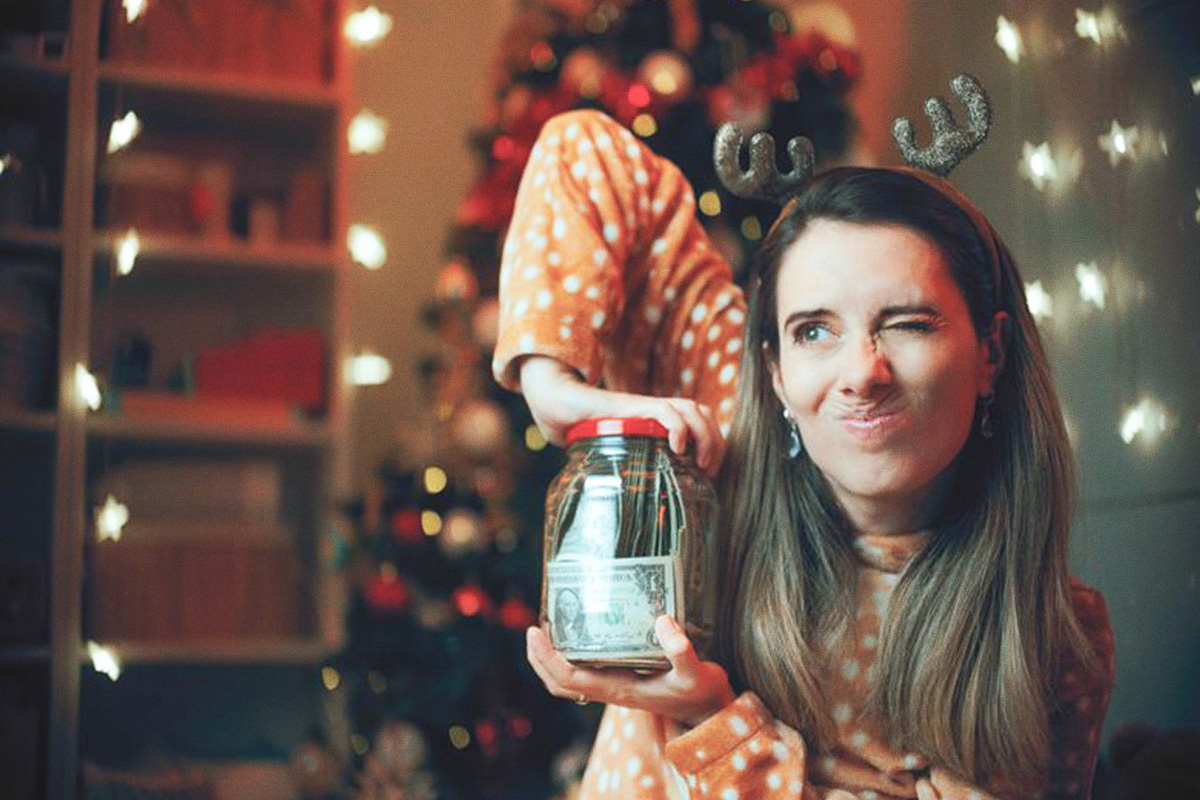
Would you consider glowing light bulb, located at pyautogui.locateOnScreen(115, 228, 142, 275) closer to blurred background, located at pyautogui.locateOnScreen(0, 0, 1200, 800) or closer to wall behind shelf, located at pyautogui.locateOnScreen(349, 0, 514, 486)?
blurred background, located at pyautogui.locateOnScreen(0, 0, 1200, 800)

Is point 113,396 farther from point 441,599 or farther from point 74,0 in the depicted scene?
point 441,599

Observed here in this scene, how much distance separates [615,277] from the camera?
2.87 ft

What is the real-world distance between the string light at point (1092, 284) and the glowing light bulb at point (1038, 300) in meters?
0.04

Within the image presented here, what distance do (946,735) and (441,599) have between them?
6.42 ft

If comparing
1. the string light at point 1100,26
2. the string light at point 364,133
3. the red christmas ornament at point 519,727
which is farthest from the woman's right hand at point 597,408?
the string light at point 364,133

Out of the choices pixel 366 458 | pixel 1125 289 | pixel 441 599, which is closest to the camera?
pixel 1125 289

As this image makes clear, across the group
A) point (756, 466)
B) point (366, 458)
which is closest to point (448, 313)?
point (366, 458)

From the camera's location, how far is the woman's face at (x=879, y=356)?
739 mm

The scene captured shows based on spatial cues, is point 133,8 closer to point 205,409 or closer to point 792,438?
point 792,438

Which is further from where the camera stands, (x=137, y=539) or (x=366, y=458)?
(x=366, y=458)

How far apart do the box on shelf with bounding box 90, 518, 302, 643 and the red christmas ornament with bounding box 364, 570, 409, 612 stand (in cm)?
102

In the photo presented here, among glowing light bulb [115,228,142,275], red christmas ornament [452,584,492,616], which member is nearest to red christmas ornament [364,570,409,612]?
red christmas ornament [452,584,492,616]

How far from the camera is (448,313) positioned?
2.76 m

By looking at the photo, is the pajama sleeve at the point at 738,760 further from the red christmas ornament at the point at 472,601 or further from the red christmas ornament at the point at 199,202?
the red christmas ornament at the point at 199,202
